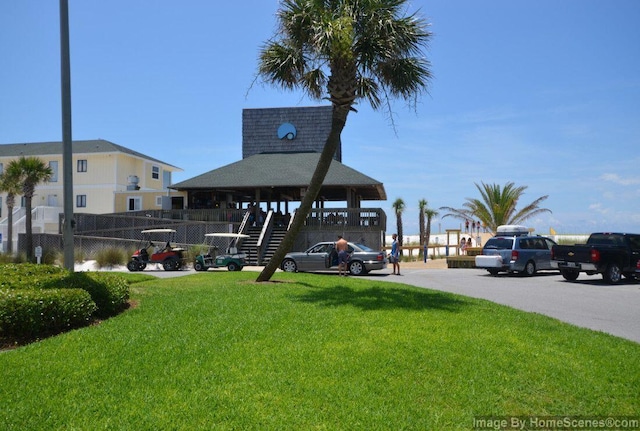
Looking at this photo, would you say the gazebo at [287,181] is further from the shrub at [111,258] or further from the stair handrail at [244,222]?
the shrub at [111,258]

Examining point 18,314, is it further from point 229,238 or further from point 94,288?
point 229,238

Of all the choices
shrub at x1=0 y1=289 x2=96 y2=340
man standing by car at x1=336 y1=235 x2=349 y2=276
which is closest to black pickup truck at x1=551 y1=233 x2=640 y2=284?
man standing by car at x1=336 y1=235 x2=349 y2=276

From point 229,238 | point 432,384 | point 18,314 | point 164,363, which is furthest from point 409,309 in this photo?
point 229,238

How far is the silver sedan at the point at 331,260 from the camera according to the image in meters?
24.0

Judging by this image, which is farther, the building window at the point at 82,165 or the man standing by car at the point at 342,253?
the building window at the point at 82,165

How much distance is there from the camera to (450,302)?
11641mm

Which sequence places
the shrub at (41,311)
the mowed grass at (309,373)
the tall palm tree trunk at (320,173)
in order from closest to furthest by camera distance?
the mowed grass at (309,373) → the shrub at (41,311) → the tall palm tree trunk at (320,173)

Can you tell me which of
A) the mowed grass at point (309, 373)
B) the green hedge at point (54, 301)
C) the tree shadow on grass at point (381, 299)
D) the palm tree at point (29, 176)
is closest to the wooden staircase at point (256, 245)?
the palm tree at point (29, 176)

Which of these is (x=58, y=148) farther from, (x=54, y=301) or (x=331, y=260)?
(x=54, y=301)

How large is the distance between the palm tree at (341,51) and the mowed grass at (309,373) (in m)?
6.73

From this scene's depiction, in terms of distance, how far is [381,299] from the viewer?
1150 cm

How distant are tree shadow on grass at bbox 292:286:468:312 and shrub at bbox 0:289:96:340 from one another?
4312mm

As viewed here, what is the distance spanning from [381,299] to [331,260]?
12651 millimetres

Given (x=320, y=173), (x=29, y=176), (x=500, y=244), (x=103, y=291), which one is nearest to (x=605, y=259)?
(x=500, y=244)
